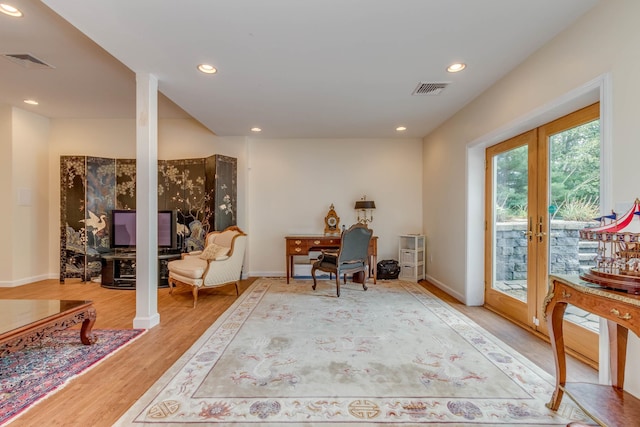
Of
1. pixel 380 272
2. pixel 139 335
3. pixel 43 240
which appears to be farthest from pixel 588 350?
pixel 43 240

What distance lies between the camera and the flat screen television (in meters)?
4.92

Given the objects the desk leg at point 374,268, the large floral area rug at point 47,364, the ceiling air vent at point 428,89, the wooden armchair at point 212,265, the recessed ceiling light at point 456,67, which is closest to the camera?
the large floral area rug at point 47,364

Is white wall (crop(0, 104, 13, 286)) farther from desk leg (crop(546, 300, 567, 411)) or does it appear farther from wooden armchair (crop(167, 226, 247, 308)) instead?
desk leg (crop(546, 300, 567, 411))

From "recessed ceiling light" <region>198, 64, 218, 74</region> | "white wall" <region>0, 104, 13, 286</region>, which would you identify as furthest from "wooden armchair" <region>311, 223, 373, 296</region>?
"white wall" <region>0, 104, 13, 286</region>

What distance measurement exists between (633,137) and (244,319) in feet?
11.5

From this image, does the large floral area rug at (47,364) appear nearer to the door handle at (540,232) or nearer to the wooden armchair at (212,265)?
the wooden armchair at (212,265)

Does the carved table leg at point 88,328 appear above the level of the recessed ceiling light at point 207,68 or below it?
below

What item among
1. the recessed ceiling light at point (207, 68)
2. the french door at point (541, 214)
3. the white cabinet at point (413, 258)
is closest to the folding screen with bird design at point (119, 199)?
the recessed ceiling light at point (207, 68)

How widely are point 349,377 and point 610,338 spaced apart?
160cm

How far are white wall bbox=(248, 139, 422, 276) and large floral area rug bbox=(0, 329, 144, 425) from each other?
299cm

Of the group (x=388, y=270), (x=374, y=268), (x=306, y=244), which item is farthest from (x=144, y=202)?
(x=388, y=270)

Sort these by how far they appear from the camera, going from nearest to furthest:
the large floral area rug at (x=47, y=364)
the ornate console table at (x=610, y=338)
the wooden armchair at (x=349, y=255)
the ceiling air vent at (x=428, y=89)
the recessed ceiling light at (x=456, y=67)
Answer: the ornate console table at (x=610, y=338) < the large floral area rug at (x=47, y=364) < the recessed ceiling light at (x=456, y=67) < the ceiling air vent at (x=428, y=89) < the wooden armchair at (x=349, y=255)

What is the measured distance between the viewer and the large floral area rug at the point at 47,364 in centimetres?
179

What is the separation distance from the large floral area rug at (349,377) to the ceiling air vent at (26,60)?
347 cm
